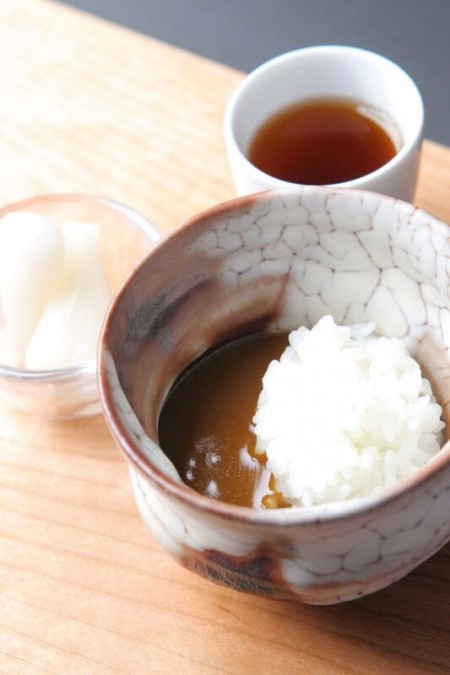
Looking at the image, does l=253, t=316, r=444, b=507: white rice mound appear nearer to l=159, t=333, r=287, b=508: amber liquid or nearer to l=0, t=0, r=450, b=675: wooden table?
l=159, t=333, r=287, b=508: amber liquid

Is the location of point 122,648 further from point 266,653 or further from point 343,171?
point 343,171

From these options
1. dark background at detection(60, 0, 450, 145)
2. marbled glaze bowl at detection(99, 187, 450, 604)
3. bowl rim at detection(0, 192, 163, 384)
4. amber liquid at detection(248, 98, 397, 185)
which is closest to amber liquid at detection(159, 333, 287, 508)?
marbled glaze bowl at detection(99, 187, 450, 604)

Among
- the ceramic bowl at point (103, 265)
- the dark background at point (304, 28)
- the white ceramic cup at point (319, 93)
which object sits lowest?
the dark background at point (304, 28)

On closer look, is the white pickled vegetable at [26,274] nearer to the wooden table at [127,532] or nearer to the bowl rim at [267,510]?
the wooden table at [127,532]

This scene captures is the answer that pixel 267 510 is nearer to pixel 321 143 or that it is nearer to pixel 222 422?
pixel 222 422

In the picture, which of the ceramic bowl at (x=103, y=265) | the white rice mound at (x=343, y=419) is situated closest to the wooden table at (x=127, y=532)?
the ceramic bowl at (x=103, y=265)

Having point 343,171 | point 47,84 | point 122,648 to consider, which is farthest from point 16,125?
point 122,648
